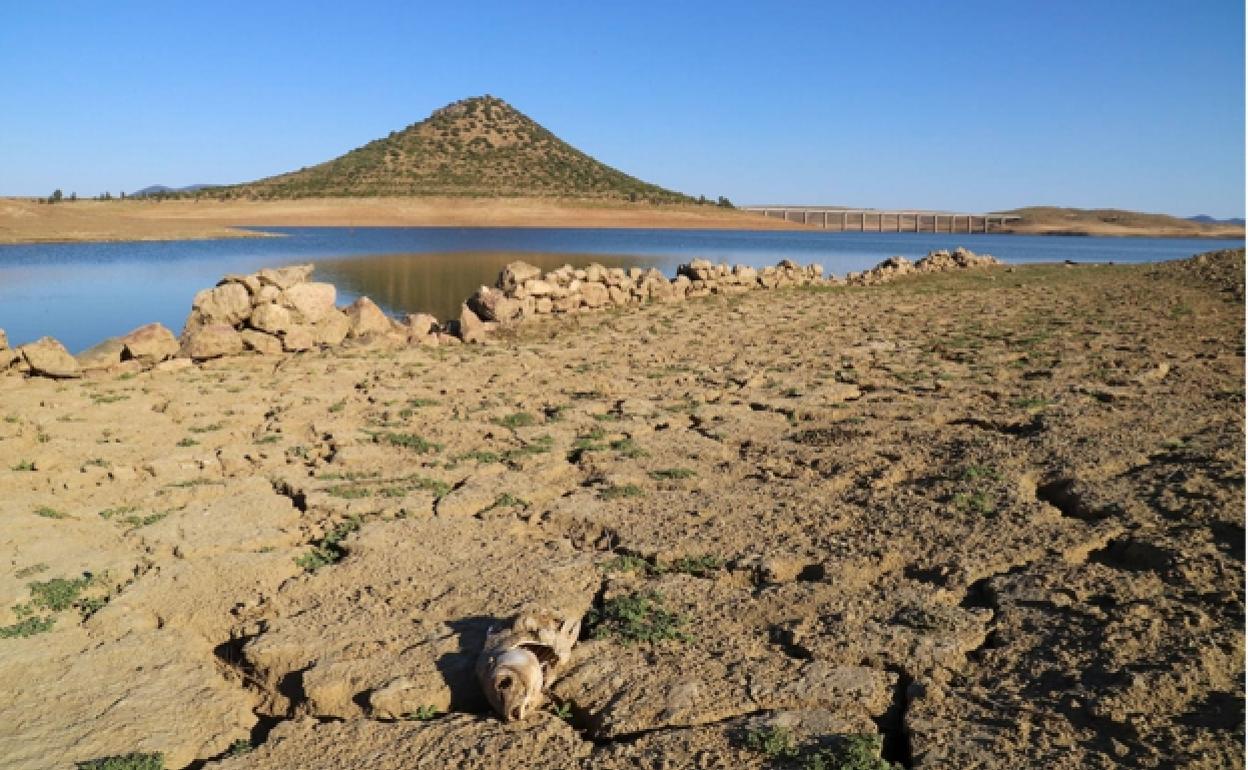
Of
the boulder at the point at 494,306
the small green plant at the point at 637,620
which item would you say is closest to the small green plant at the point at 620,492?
Answer: the small green plant at the point at 637,620

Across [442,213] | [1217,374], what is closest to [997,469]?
[1217,374]

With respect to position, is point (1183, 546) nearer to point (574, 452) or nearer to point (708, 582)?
point (708, 582)

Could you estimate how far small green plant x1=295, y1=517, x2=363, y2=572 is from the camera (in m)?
4.39

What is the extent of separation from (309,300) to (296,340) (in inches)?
27.4

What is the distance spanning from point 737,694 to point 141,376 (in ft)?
25.3

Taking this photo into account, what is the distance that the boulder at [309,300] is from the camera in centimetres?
1085

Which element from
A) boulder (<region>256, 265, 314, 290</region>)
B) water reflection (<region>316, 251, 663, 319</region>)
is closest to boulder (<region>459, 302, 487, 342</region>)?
boulder (<region>256, 265, 314, 290</region>)

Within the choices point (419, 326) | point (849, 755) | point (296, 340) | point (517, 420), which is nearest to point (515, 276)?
point (419, 326)

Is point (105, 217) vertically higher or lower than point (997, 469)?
higher

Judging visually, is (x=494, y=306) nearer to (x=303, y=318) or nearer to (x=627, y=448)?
(x=303, y=318)

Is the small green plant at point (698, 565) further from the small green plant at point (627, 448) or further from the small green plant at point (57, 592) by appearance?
the small green plant at point (57, 592)

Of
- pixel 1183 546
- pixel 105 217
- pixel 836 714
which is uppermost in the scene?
pixel 105 217

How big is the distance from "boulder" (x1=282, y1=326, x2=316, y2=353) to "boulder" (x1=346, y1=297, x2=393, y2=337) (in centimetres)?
63

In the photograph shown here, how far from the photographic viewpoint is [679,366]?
9.16 m
